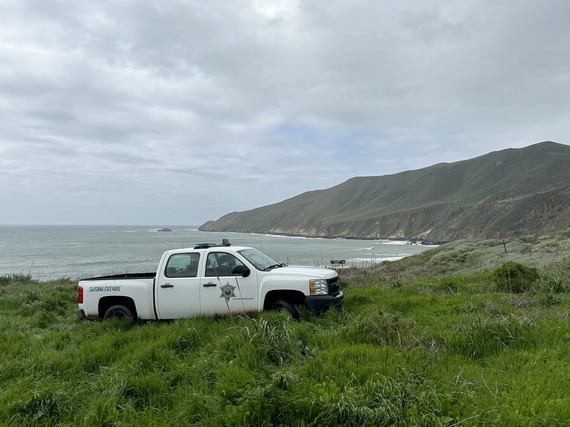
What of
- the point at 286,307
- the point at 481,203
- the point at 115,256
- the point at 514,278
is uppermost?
the point at 481,203

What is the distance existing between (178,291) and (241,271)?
1.44m

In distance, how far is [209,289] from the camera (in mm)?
7938

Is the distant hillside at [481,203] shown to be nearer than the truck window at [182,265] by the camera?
No

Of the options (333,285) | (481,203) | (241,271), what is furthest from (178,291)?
(481,203)

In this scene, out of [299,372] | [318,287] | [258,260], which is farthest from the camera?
[258,260]

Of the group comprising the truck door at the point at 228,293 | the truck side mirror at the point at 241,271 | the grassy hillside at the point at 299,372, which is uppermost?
the truck side mirror at the point at 241,271

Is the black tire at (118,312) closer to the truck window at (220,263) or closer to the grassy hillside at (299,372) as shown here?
the grassy hillside at (299,372)

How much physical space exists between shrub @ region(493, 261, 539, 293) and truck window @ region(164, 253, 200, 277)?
8.32 meters

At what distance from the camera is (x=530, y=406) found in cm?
374

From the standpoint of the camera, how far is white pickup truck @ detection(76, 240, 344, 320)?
771 cm

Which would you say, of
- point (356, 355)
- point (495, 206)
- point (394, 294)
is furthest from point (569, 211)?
A: point (356, 355)

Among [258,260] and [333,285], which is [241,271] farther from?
[333,285]

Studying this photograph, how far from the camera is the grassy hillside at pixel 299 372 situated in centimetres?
370

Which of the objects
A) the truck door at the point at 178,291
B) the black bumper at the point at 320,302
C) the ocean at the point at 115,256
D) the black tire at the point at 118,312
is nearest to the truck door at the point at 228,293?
the truck door at the point at 178,291
